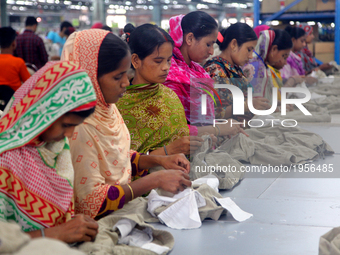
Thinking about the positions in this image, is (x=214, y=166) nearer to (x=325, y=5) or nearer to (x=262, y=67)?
(x=262, y=67)

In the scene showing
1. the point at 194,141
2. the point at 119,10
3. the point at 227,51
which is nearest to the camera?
the point at 194,141

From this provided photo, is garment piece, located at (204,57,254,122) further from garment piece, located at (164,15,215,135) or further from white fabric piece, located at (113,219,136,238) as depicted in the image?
white fabric piece, located at (113,219,136,238)

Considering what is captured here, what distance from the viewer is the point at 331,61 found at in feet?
23.6

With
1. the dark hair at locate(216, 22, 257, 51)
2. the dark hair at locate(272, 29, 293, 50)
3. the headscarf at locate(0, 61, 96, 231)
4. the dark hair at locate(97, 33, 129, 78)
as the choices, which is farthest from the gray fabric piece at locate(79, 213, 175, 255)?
the dark hair at locate(272, 29, 293, 50)

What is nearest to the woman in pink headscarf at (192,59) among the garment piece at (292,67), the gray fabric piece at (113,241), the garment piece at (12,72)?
the gray fabric piece at (113,241)

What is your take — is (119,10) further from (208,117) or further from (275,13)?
(208,117)

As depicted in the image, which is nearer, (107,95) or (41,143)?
(41,143)

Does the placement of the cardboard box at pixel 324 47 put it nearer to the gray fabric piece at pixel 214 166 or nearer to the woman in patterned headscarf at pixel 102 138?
the gray fabric piece at pixel 214 166

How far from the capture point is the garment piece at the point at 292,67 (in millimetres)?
5625

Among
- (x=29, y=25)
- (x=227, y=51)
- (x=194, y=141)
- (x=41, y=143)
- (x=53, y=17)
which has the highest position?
(x=53, y=17)

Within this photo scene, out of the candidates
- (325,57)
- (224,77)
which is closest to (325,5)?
(325,57)

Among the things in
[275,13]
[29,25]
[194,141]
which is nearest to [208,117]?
[194,141]

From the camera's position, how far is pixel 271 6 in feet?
23.0

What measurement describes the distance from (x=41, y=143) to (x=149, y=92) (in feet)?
3.34
